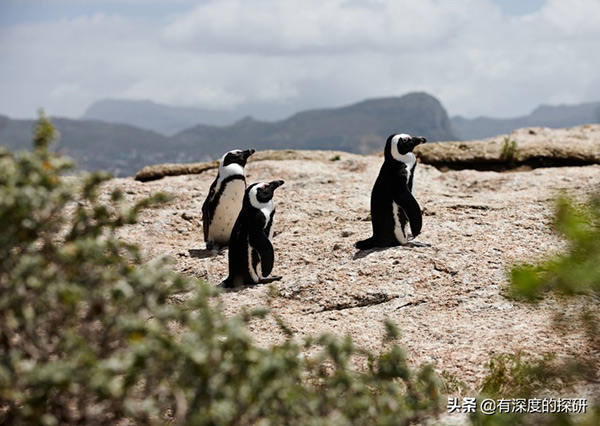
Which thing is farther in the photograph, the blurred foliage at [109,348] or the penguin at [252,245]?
the penguin at [252,245]

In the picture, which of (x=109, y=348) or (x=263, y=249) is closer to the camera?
(x=109, y=348)

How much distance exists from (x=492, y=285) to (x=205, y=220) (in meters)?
4.15

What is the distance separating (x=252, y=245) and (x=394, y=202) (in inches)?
76.6

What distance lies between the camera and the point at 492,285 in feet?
21.2

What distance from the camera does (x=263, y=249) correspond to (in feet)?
23.3

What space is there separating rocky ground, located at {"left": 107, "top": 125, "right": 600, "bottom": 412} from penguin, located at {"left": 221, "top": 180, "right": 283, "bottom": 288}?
0.23m

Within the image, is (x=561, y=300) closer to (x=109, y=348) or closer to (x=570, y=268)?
(x=570, y=268)

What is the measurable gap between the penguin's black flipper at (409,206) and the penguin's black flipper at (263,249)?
1.80 metres

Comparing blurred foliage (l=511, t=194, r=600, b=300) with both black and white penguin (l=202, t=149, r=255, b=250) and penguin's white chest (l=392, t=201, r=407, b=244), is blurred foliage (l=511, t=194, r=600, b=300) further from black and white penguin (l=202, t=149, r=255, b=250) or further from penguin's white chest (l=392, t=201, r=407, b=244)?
black and white penguin (l=202, t=149, r=255, b=250)

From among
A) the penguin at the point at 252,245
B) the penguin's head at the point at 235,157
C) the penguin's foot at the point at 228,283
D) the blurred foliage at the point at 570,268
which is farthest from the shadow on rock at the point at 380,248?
the blurred foliage at the point at 570,268

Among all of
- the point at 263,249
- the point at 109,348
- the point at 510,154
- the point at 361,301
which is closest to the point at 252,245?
the point at 263,249

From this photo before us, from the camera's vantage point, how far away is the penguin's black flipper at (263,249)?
7.09 meters

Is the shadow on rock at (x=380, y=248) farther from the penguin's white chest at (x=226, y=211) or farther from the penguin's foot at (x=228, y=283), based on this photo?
the penguin's white chest at (x=226, y=211)

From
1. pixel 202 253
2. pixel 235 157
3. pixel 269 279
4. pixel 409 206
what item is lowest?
pixel 269 279
